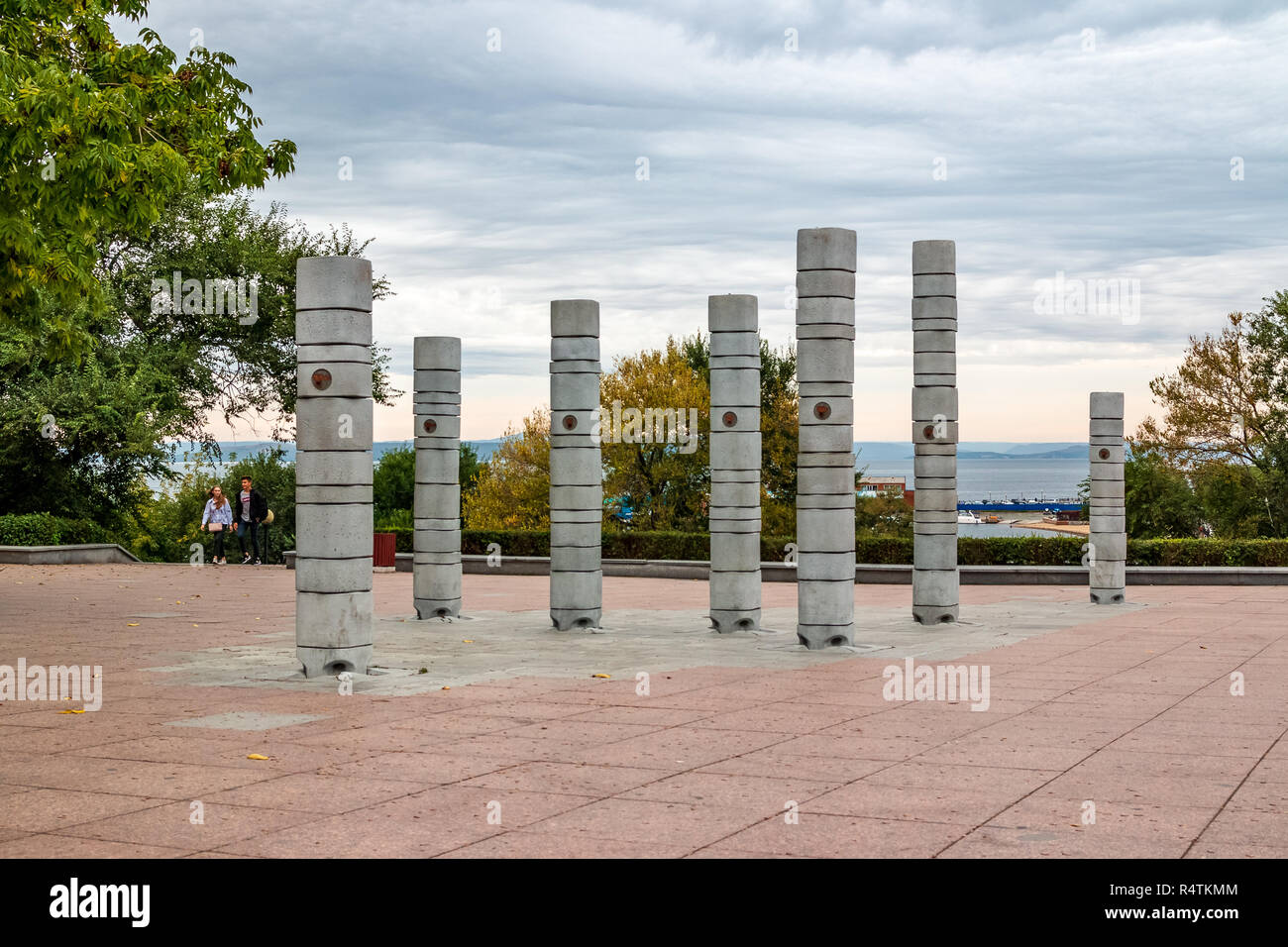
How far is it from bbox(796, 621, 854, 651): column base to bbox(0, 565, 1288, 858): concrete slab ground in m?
0.27

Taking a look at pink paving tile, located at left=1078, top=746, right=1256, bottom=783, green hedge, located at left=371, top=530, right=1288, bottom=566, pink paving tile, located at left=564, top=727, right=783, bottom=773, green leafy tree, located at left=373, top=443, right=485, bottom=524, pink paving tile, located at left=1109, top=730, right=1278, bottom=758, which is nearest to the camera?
pink paving tile, located at left=1078, top=746, right=1256, bottom=783

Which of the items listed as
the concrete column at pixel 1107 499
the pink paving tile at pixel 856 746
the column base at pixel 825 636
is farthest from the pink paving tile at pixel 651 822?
the concrete column at pixel 1107 499

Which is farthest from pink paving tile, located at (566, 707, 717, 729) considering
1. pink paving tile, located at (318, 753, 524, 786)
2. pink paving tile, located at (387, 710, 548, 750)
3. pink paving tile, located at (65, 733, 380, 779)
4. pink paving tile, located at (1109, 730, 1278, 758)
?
pink paving tile, located at (1109, 730, 1278, 758)

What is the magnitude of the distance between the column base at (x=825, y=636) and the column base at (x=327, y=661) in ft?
16.4

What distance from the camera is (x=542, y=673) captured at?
40.6ft

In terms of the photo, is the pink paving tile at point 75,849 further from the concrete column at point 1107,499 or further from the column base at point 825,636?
the concrete column at point 1107,499

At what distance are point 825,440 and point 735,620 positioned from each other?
10.2ft

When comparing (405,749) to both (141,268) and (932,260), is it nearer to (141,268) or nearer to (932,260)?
(932,260)

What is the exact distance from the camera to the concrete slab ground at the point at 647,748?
6340mm

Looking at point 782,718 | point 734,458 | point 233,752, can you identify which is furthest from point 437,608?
point 233,752

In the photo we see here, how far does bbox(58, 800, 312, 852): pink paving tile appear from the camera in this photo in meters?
6.22

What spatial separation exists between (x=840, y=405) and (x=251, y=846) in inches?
385

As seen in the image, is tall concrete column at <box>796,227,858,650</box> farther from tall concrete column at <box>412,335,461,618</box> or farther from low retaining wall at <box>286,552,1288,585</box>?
low retaining wall at <box>286,552,1288,585</box>
